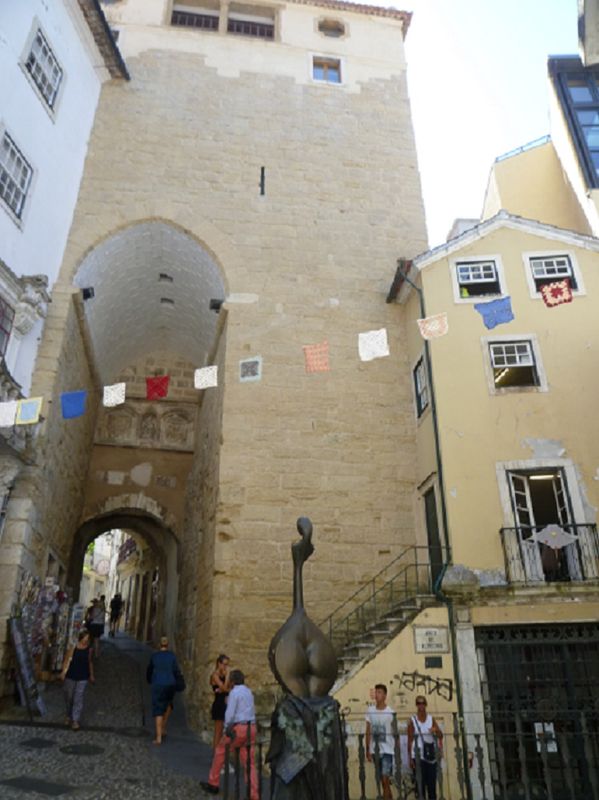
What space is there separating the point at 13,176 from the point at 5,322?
286 cm

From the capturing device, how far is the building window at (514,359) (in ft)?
37.5

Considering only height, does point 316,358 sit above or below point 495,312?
below

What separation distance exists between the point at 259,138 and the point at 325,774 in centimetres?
1507

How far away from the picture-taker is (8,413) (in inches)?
395

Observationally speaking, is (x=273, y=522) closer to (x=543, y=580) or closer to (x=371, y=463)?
(x=371, y=463)

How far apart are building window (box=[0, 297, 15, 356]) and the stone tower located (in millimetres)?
1047

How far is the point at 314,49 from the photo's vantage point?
17.7m

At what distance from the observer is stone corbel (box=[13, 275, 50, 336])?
1138cm

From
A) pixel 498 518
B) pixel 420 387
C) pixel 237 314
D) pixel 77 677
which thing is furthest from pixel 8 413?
pixel 498 518

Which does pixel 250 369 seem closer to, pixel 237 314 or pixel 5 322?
pixel 237 314

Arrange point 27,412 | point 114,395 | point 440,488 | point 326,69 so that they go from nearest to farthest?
point 27,412 < point 440,488 < point 114,395 < point 326,69

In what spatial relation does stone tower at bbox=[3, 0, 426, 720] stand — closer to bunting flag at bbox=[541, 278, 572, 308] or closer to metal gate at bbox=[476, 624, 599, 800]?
metal gate at bbox=[476, 624, 599, 800]

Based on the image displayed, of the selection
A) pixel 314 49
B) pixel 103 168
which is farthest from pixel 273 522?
pixel 314 49

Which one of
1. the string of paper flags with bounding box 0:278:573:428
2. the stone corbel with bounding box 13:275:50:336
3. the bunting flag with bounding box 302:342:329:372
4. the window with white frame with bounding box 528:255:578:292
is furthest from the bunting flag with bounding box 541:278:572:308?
the stone corbel with bounding box 13:275:50:336
